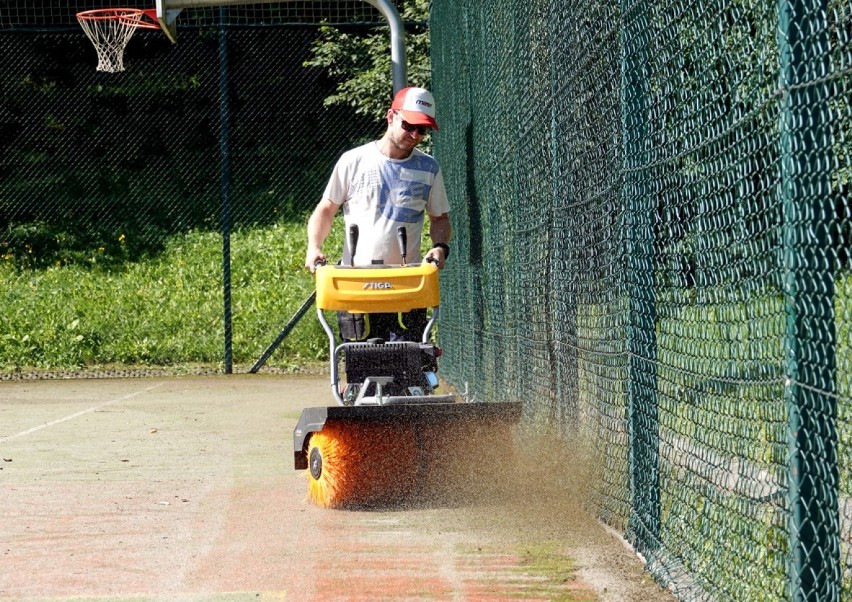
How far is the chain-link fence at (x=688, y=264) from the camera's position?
281 cm

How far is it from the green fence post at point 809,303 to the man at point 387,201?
12.6 feet

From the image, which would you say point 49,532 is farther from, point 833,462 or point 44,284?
point 44,284

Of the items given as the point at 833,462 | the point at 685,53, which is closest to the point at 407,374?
the point at 685,53

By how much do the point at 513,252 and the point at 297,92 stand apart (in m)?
13.3

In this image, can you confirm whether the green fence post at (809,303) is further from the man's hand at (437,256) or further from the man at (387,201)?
the man at (387,201)

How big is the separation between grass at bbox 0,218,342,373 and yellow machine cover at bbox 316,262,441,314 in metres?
7.95

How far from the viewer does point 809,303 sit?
9.21 feet

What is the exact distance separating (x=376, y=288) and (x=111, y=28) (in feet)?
30.0

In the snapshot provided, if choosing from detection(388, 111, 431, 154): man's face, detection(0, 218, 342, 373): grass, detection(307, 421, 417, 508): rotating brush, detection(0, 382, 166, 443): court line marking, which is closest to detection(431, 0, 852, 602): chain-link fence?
detection(388, 111, 431, 154): man's face

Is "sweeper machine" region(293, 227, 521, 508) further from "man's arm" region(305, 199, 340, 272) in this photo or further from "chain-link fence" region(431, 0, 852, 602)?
"man's arm" region(305, 199, 340, 272)

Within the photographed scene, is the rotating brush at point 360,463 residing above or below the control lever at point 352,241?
below

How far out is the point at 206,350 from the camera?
48.3ft

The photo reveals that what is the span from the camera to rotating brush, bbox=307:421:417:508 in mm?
5465

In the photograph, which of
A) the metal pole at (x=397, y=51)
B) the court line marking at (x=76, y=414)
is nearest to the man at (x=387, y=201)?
the court line marking at (x=76, y=414)
